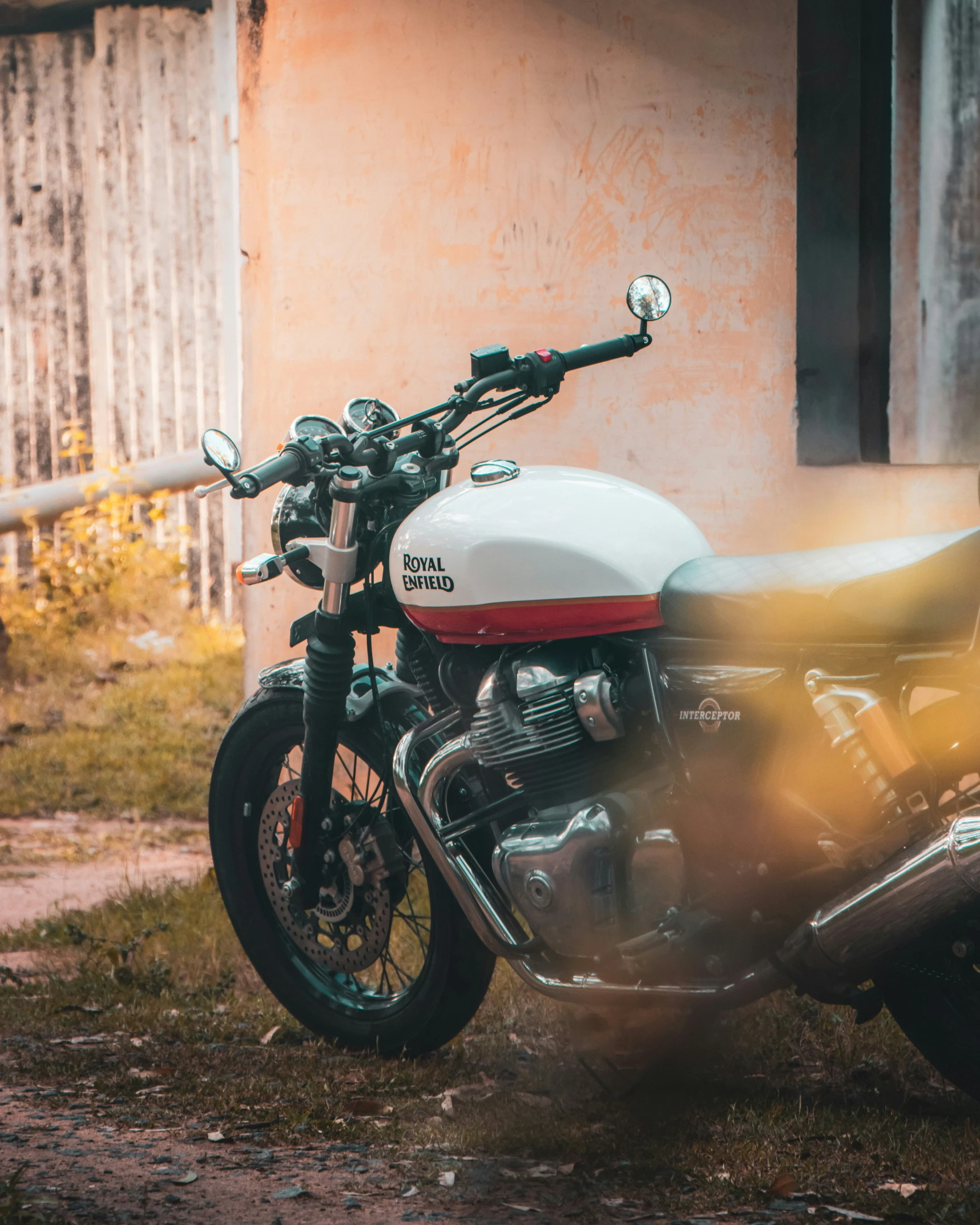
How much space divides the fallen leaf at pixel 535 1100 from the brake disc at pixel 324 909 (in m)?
0.48

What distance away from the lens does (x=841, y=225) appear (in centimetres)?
419

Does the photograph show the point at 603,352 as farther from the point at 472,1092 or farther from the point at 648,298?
the point at 472,1092

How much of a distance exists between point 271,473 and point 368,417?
31cm

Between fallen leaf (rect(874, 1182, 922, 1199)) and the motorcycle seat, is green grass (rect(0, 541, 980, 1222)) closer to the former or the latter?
fallen leaf (rect(874, 1182, 922, 1199))

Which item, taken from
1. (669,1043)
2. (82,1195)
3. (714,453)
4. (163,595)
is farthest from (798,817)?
(163,595)

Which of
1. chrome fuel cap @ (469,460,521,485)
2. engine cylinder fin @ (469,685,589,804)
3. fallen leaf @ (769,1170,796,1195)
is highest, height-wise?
chrome fuel cap @ (469,460,521,485)

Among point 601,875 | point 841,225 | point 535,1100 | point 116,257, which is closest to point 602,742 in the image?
point 601,875

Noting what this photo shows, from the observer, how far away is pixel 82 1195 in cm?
256

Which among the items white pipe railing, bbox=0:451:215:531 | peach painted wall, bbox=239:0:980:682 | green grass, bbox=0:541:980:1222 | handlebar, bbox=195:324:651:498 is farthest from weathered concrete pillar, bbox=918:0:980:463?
white pipe railing, bbox=0:451:215:531

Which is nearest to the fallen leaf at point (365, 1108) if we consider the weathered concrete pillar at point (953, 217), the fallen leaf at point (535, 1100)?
the fallen leaf at point (535, 1100)

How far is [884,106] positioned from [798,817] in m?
2.61

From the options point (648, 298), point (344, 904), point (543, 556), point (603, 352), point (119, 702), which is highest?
point (648, 298)

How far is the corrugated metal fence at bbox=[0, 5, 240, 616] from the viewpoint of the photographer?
838 cm

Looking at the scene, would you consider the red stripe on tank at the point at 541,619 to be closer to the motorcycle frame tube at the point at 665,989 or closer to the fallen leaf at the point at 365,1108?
the motorcycle frame tube at the point at 665,989
